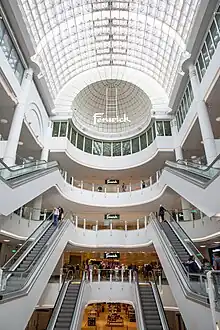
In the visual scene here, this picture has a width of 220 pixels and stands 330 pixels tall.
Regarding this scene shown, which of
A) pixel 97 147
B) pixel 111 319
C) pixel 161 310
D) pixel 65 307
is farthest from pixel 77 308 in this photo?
pixel 97 147

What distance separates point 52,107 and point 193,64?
14133 mm

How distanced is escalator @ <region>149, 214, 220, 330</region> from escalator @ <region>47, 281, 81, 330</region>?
5859mm

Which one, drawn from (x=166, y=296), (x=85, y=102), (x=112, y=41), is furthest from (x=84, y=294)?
(x=112, y=41)

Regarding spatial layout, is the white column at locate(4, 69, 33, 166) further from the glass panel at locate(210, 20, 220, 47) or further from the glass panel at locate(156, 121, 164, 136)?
the glass panel at locate(210, 20, 220, 47)

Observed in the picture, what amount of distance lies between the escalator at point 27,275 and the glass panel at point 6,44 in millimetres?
11075

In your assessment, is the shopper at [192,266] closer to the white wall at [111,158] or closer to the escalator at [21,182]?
the escalator at [21,182]

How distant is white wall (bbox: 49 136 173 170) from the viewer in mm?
25703

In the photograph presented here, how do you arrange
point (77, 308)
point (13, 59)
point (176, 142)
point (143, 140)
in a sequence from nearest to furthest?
point (77, 308)
point (13, 59)
point (176, 142)
point (143, 140)

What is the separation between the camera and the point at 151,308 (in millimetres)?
14492

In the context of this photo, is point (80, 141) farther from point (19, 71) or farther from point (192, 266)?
point (192, 266)

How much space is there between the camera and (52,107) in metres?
27.0

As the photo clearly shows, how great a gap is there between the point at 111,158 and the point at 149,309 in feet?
57.3

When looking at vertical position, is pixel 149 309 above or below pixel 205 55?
below

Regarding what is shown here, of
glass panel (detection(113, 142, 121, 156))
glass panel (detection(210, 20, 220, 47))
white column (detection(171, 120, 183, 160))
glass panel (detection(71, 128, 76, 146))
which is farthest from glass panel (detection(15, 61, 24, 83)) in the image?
white column (detection(171, 120, 183, 160))
